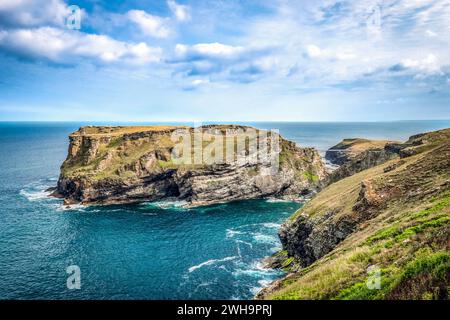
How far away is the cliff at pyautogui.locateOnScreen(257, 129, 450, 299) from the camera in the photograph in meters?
16.4

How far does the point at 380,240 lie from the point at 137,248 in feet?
188

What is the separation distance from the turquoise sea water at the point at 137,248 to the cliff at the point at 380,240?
545 inches

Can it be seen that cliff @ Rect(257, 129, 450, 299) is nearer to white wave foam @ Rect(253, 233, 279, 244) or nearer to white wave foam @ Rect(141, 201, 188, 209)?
white wave foam @ Rect(253, 233, 279, 244)

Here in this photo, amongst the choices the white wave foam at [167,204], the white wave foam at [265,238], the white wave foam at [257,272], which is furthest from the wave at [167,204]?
the white wave foam at [257,272]

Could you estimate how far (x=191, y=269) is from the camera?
61.4 meters

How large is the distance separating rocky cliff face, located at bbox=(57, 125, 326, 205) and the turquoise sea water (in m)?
7.43

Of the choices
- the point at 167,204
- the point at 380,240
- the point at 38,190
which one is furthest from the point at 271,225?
the point at 38,190

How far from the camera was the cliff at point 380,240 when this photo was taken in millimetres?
16438

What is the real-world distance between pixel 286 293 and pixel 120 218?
79.1 meters

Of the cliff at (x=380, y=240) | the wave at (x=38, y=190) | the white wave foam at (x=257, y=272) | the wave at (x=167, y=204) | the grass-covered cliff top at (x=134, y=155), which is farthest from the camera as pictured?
the grass-covered cliff top at (x=134, y=155)

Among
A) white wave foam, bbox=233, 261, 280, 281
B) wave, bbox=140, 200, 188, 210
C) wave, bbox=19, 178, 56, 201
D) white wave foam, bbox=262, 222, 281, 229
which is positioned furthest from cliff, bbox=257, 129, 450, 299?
wave, bbox=19, 178, 56, 201

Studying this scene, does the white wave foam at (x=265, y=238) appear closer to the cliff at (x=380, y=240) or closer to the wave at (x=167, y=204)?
the cliff at (x=380, y=240)

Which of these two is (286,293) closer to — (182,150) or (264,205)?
(264,205)

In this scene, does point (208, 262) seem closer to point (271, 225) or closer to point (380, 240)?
point (271, 225)
